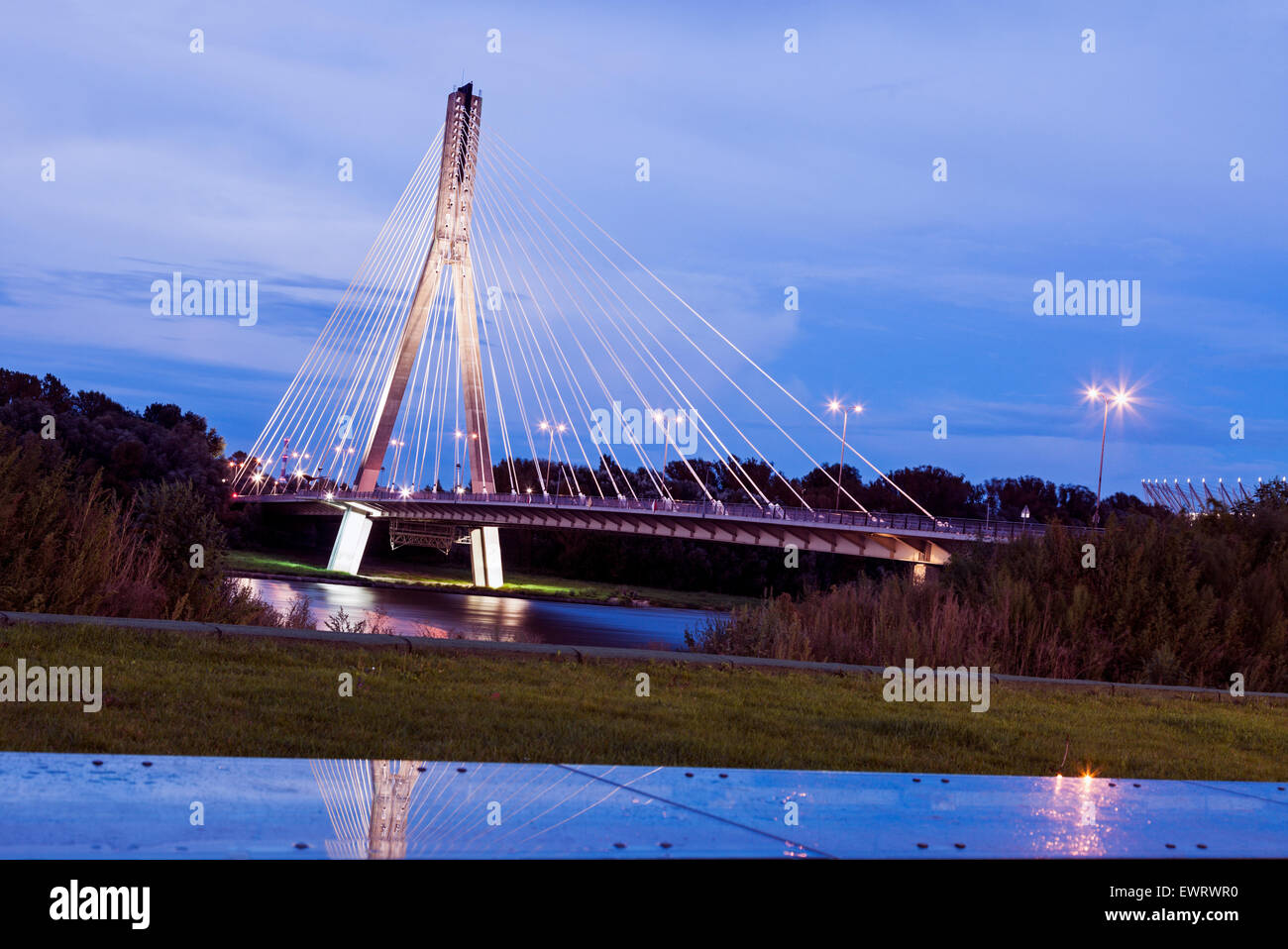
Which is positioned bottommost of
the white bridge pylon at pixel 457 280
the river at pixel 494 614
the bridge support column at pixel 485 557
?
the river at pixel 494 614

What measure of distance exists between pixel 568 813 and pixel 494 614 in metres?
41.8

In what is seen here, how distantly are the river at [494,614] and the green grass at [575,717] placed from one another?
718 inches

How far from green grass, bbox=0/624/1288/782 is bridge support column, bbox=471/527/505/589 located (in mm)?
52743

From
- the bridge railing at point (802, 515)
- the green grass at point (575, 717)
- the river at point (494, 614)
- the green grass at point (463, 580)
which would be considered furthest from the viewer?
the green grass at point (463, 580)

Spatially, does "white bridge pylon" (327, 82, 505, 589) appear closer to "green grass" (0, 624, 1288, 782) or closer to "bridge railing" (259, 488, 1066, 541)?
"bridge railing" (259, 488, 1066, 541)

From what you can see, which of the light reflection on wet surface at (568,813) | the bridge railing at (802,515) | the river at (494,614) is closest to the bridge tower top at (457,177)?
the bridge railing at (802,515)

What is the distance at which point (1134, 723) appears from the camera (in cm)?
974

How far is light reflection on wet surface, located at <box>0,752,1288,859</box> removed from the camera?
3.25 metres

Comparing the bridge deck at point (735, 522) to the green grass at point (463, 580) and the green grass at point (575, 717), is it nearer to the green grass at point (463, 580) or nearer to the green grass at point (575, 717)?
the green grass at point (463, 580)

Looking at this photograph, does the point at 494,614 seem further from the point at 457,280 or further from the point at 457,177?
the point at 457,177

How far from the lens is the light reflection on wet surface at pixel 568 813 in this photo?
325cm

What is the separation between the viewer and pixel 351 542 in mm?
65375

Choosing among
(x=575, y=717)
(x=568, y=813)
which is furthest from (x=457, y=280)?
(x=568, y=813)

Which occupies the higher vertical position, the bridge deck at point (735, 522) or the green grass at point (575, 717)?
the bridge deck at point (735, 522)
